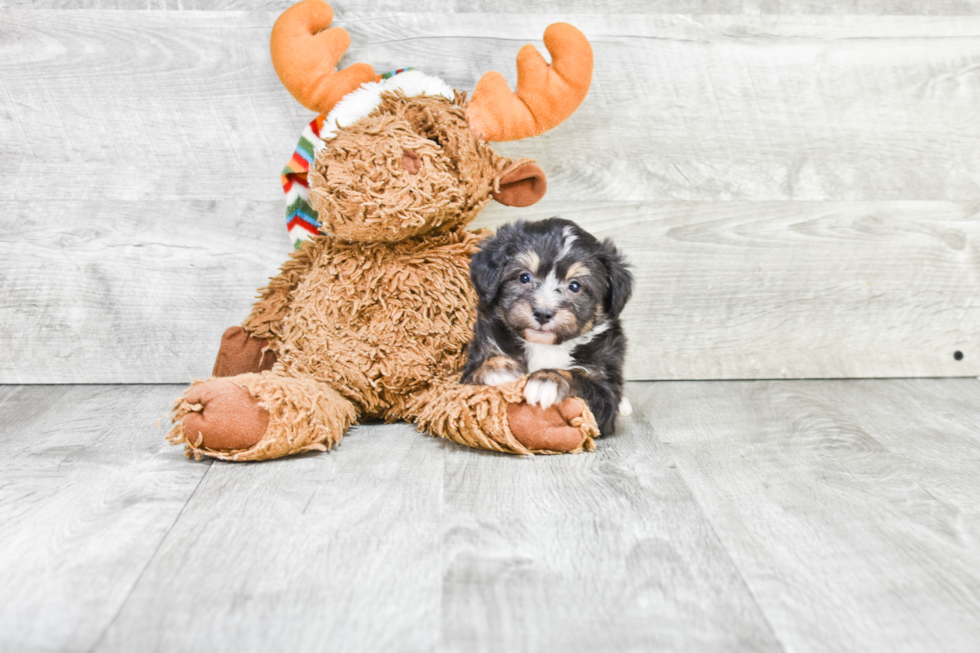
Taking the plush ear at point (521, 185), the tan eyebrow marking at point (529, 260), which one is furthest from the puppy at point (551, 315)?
the plush ear at point (521, 185)

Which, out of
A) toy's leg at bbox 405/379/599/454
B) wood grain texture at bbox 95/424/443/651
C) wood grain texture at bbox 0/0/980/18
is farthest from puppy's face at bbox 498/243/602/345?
wood grain texture at bbox 0/0/980/18

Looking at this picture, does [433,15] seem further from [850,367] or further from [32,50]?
[850,367]

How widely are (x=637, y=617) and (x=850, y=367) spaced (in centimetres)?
181

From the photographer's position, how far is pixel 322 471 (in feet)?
5.41

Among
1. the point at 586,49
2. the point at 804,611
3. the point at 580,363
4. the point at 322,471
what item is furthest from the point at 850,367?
the point at 322,471

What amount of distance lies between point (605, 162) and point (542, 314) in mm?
890

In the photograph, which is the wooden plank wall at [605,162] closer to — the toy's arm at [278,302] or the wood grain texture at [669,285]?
the wood grain texture at [669,285]

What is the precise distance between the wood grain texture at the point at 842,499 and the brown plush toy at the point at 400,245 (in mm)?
394

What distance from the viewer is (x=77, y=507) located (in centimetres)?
146

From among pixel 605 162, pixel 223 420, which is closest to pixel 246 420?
pixel 223 420

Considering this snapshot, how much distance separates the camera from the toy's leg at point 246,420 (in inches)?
64.6

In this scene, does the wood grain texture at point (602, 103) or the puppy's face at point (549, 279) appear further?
the wood grain texture at point (602, 103)

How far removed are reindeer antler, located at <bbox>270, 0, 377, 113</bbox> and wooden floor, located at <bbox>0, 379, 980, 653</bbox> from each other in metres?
0.83

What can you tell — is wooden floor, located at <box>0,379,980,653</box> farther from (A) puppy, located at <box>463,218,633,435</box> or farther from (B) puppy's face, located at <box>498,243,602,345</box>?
(B) puppy's face, located at <box>498,243,602,345</box>
